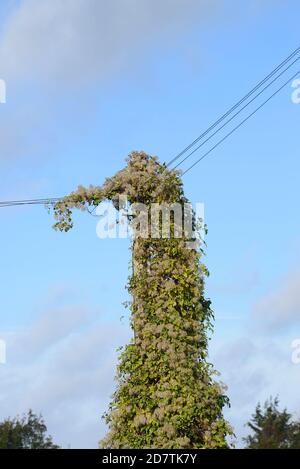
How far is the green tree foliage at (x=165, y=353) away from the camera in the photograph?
1781cm

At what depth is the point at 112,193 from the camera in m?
19.9

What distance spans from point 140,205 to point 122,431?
18.4 feet

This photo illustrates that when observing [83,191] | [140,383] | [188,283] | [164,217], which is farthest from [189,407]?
[83,191]

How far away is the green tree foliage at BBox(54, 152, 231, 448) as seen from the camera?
17812mm

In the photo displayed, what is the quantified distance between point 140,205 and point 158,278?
6.57 ft

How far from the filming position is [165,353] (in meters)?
18.2
